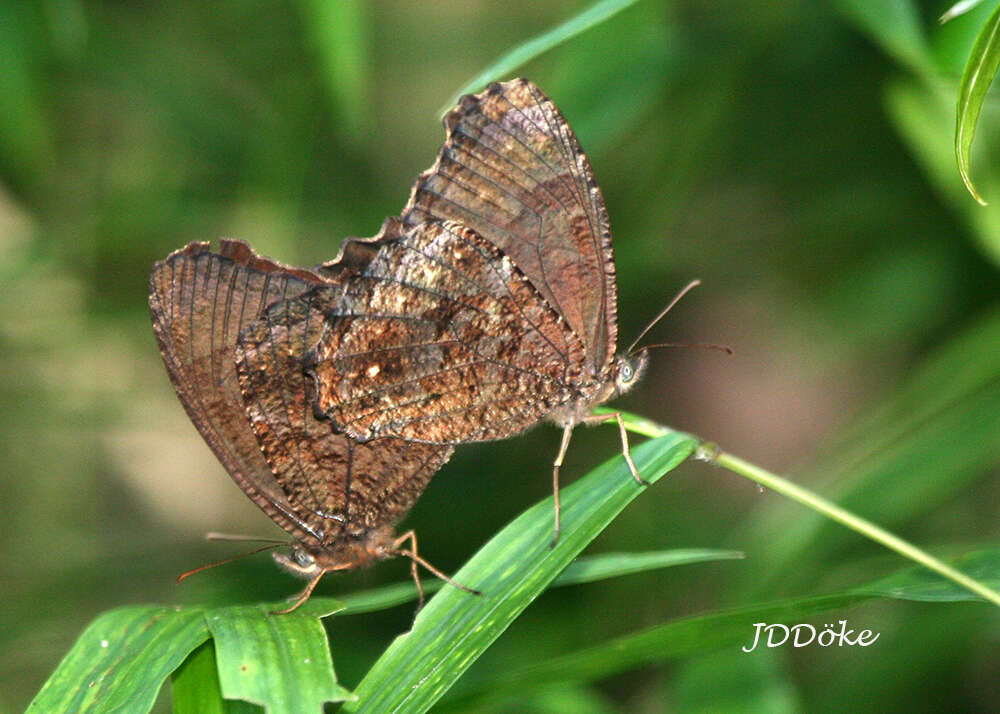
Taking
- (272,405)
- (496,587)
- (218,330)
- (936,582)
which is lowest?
(936,582)

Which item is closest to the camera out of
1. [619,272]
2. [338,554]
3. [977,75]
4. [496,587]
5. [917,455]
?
[977,75]

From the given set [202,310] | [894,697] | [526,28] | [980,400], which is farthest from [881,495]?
[526,28]

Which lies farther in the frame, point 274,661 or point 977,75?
point 274,661

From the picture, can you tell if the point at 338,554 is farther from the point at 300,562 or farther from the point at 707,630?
the point at 707,630

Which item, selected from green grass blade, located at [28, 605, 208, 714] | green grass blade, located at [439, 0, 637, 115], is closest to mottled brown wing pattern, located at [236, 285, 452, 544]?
green grass blade, located at [28, 605, 208, 714]

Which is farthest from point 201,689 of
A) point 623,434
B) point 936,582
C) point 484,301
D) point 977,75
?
point 977,75

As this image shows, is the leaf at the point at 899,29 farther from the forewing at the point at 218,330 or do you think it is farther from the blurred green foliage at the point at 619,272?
the forewing at the point at 218,330
